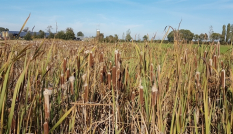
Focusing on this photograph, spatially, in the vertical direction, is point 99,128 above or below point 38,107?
below

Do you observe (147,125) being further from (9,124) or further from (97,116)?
(9,124)

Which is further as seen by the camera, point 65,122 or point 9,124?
point 65,122

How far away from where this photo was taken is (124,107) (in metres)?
1.37

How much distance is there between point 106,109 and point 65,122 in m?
0.36

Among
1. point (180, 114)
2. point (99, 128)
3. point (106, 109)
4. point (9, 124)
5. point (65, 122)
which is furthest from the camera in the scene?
point (106, 109)

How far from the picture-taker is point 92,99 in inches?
53.1

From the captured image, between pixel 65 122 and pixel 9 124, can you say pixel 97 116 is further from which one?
pixel 9 124

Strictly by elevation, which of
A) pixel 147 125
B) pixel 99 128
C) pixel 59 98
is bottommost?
pixel 99 128

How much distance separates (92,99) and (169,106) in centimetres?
54

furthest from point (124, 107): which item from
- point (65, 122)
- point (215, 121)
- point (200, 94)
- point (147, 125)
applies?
point (215, 121)

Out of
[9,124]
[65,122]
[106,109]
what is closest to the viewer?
[9,124]

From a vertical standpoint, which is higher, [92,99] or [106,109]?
[92,99]

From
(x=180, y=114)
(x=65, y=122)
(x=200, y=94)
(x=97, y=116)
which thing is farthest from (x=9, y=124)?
(x=200, y=94)

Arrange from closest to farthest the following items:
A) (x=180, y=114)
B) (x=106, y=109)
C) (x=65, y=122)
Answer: (x=180, y=114), (x=65, y=122), (x=106, y=109)
